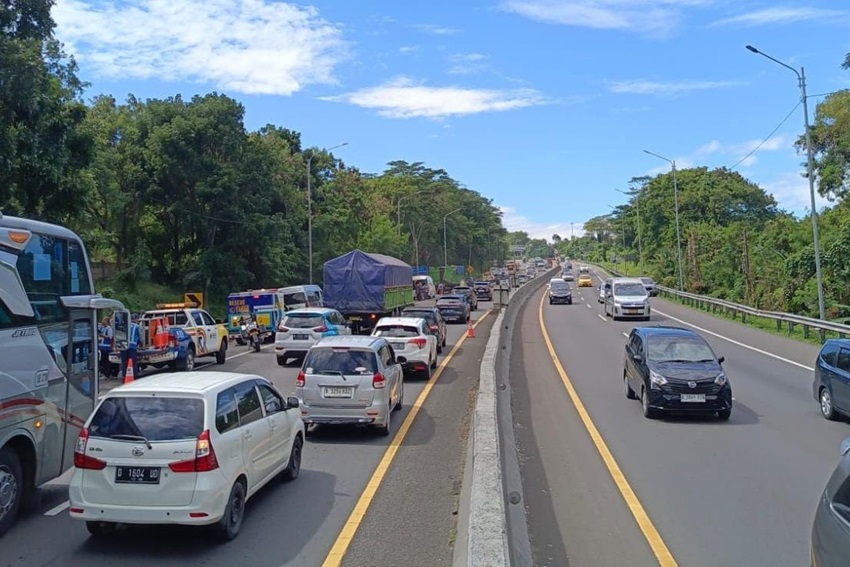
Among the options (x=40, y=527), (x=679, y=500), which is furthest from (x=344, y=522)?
(x=679, y=500)

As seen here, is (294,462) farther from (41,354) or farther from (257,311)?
(257,311)

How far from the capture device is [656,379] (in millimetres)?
13742

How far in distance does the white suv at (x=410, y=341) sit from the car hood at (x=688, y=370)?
6654 millimetres

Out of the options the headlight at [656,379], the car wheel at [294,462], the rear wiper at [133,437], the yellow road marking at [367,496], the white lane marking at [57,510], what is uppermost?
the rear wiper at [133,437]

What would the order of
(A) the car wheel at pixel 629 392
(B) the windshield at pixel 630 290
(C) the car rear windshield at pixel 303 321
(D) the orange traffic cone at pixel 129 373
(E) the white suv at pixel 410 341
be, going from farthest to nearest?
(B) the windshield at pixel 630 290
(C) the car rear windshield at pixel 303 321
(E) the white suv at pixel 410 341
(D) the orange traffic cone at pixel 129 373
(A) the car wheel at pixel 629 392

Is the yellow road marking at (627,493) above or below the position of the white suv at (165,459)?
below

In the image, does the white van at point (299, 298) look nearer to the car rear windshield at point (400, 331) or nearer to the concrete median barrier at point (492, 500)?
the car rear windshield at point (400, 331)

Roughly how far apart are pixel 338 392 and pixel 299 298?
2129 cm

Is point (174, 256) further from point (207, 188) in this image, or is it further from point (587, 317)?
point (587, 317)

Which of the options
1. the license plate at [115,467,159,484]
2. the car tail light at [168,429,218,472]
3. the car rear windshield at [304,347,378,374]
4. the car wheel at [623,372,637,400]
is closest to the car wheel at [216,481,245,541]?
the car tail light at [168,429,218,472]

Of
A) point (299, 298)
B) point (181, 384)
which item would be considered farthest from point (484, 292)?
point (181, 384)

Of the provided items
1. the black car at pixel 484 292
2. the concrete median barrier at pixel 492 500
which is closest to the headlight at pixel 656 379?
the concrete median barrier at pixel 492 500

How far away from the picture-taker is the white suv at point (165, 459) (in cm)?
689

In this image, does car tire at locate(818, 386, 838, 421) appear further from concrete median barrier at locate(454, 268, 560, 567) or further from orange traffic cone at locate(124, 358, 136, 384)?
orange traffic cone at locate(124, 358, 136, 384)
